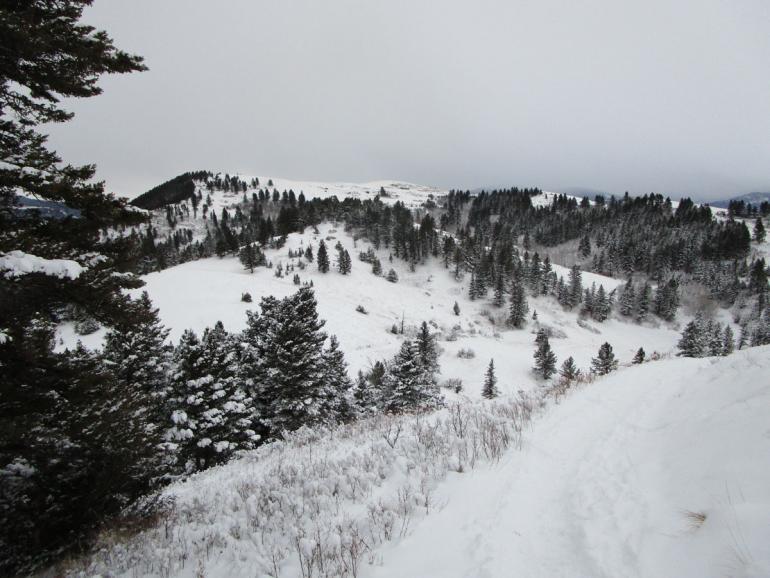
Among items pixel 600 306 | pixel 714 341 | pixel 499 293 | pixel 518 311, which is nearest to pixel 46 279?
pixel 714 341

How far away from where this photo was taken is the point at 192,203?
16438cm

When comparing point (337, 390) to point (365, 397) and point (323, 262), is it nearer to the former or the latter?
point (365, 397)

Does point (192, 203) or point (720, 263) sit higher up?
point (192, 203)

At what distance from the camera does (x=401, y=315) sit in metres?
63.3

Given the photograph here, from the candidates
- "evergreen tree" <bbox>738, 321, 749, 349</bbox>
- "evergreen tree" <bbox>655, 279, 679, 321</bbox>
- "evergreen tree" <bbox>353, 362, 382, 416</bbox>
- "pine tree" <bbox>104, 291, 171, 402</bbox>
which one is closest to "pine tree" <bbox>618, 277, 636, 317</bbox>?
"evergreen tree" <bbox>655, 279, 679, 321</bbox>

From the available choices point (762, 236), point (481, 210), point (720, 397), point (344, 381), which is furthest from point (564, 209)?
point (720, 397)

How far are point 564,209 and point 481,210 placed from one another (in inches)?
1552

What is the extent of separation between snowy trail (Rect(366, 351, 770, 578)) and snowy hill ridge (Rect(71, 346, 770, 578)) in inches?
0.5

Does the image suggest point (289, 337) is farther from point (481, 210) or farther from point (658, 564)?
point (481, 210)

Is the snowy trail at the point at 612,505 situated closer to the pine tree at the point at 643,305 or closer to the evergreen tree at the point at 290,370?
the evergreen tree at the point at 290,370

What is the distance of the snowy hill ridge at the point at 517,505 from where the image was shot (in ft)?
7.97

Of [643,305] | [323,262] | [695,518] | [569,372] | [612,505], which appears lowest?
[643,305]

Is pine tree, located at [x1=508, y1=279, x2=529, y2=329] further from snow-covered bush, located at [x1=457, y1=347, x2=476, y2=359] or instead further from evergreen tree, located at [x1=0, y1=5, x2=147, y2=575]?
evergreen tree, located at [x1=0, y1=5, x2=147, y2=575]

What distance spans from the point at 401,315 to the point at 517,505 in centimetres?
6011
